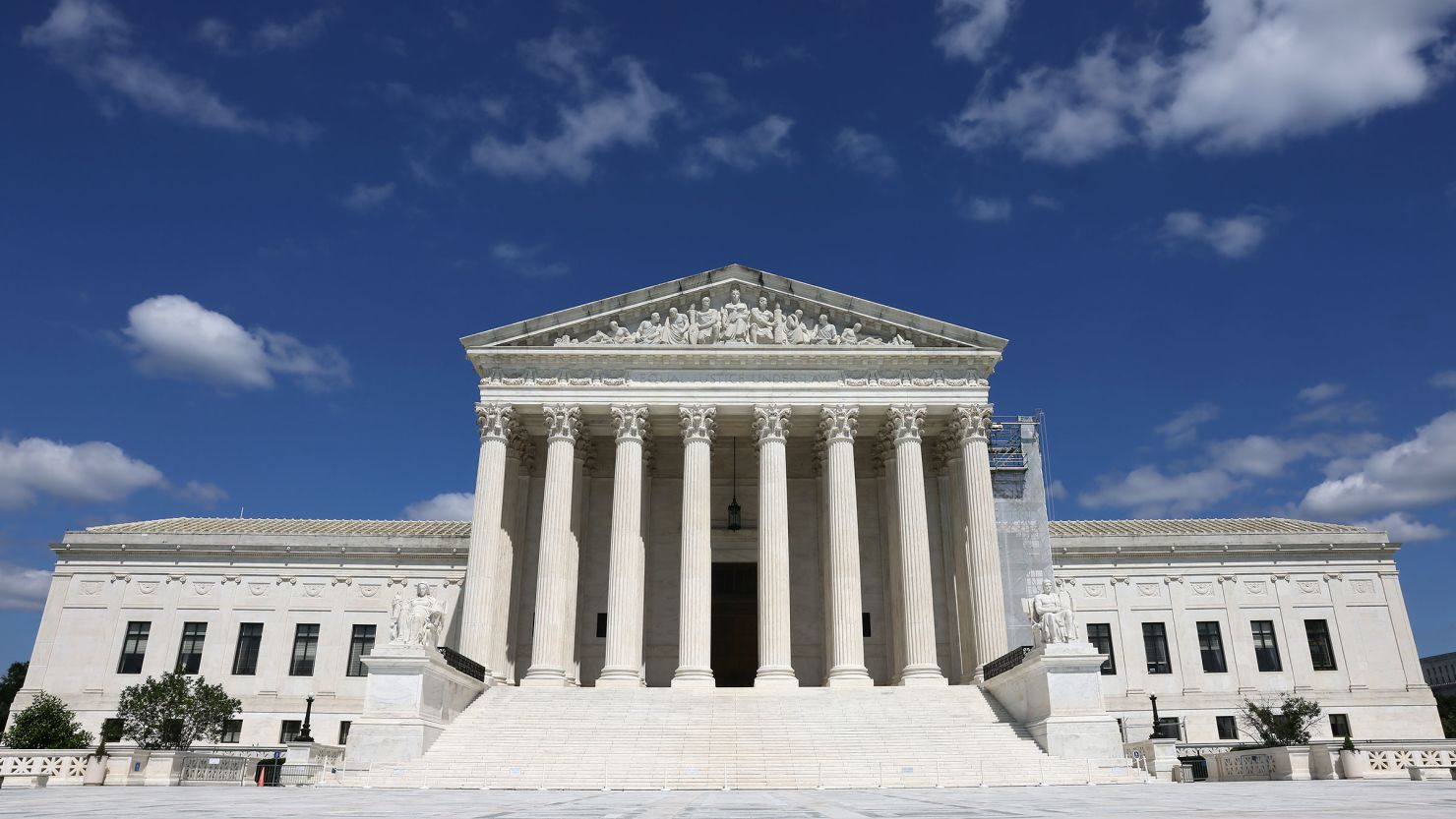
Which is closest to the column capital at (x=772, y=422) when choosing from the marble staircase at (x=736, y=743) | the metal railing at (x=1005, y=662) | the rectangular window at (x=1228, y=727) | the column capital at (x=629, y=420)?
the column capital at (x=629, y=420)

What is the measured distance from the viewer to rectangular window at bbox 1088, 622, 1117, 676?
45.5m

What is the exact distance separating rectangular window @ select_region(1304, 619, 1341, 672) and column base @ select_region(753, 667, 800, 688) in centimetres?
2790

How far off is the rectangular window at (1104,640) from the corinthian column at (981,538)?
1205cm

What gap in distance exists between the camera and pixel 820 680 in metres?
40.6

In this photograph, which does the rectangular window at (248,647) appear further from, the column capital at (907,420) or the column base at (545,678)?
the column capital at (907,420)

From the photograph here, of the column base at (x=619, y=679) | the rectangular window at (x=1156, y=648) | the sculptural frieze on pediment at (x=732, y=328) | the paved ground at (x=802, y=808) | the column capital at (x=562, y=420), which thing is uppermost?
the sculptural frieze on pediment at (x=732, y=328)

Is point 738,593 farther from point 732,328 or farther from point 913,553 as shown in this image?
point 732,328

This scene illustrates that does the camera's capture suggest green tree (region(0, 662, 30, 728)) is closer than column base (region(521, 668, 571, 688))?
No

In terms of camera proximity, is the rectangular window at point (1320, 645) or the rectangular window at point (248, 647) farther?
the rectangular window at point (1320, 645)

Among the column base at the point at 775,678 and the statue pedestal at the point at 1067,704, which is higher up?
the column base at the point at 775,678

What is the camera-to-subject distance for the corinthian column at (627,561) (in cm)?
3453

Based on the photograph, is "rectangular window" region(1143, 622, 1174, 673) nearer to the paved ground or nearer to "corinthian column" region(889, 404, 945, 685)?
"corinthian column" region(889, 404, 945, 685)

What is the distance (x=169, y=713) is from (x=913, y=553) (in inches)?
1104

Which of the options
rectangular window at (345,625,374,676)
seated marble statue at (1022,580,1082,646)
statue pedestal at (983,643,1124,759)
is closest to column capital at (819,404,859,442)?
seated marble statue at (1022,580,1082,646)
